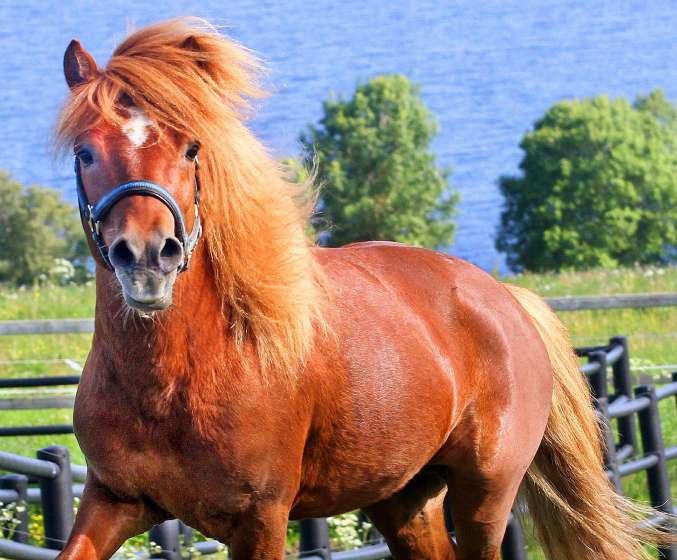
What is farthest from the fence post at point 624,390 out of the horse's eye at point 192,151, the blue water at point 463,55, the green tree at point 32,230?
the blue water at point 463,55

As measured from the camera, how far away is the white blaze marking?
294 centimetres

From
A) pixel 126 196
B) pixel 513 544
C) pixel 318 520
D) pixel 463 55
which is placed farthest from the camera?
pixel 463 55

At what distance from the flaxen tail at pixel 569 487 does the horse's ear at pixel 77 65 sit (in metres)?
2.11

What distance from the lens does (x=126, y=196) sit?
9.27 feet

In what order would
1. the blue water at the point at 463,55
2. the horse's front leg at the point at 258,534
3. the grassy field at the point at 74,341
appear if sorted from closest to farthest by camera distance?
1. the horse's front leg at the point at 258,534
2. the grassy field at the point at 74,341
3. the blue water at the point at 463,55

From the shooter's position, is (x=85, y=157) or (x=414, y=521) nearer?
(x=85, y=157)

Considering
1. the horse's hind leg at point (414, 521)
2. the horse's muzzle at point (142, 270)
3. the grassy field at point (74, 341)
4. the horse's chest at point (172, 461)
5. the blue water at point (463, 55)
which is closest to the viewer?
the horse's muzzle at point (142, 270)

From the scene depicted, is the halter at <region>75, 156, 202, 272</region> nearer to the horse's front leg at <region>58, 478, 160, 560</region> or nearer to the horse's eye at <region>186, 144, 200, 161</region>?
the horse's eye at <region>186, 144, 200, 161</region>

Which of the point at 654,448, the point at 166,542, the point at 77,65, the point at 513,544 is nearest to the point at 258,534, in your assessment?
the point at 166,542

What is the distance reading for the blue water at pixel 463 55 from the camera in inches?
2504

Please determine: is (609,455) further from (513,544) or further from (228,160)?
(228,160)

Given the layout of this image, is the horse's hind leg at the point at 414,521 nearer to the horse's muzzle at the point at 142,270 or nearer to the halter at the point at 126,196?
the halter at the point at 126,196

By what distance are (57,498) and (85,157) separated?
4.37 ft

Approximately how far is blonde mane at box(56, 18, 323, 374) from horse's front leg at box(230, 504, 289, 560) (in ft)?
1.27
